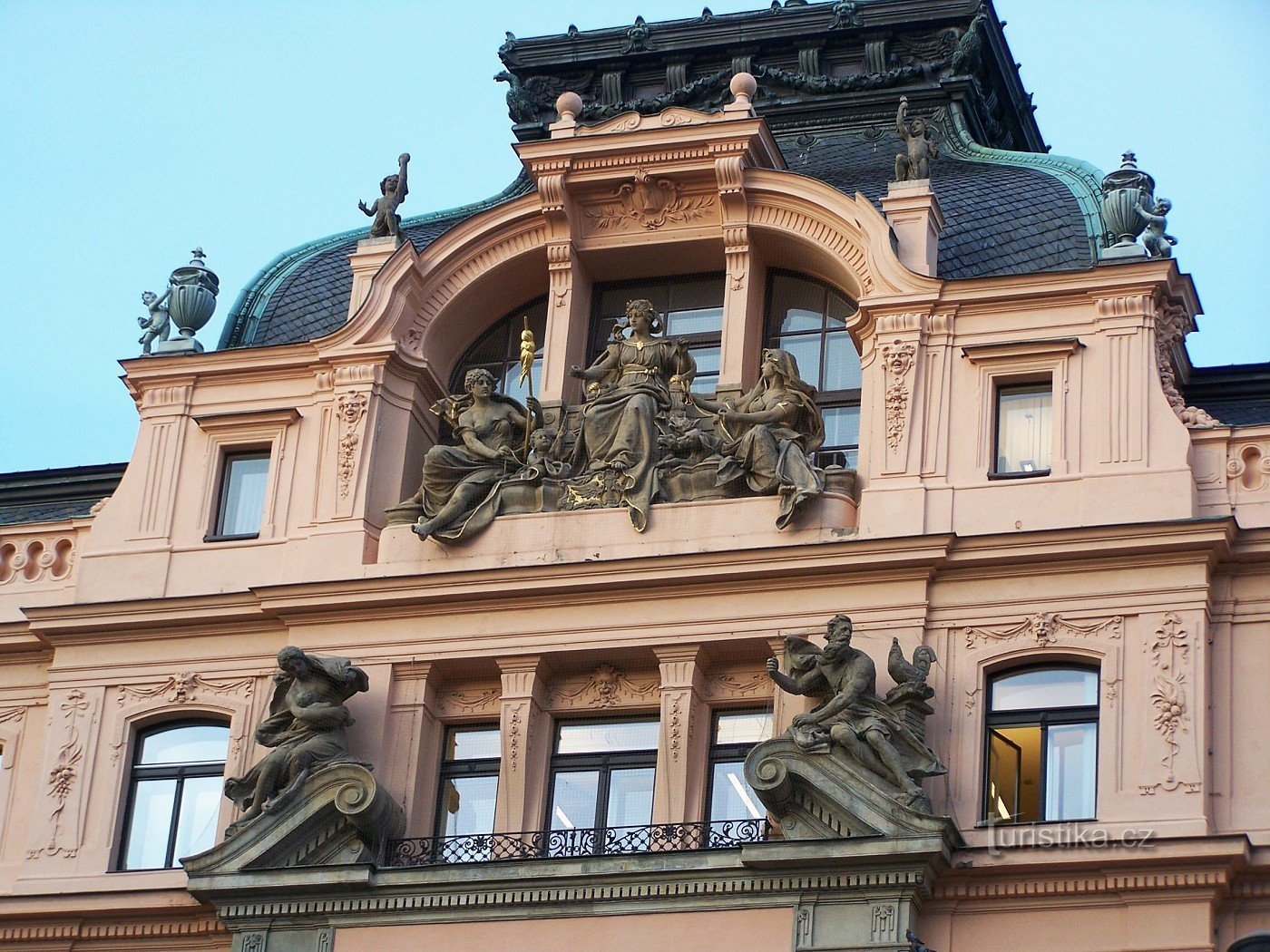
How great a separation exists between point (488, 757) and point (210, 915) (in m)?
3.29

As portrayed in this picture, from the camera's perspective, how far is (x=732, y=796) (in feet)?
95.1

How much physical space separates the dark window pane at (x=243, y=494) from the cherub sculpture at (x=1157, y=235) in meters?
10.0

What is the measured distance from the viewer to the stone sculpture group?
98.8ft

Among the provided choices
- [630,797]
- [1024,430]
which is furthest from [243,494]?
[1024,430]

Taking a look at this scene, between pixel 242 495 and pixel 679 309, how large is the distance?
5.43 m

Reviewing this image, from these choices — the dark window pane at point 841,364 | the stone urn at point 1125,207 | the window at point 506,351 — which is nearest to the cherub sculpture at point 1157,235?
the stone urn at point 1125,207

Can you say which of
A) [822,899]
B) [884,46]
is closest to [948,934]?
[822,899]

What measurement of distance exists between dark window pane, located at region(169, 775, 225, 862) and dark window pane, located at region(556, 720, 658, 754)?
3.75 m

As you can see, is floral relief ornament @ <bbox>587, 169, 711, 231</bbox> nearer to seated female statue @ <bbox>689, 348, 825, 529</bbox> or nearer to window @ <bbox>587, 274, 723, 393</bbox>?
window @ <bbox>587, 274, 723, 393</bbox>

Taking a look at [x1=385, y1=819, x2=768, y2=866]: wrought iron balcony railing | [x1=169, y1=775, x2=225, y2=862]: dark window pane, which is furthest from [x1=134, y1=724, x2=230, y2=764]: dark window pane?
[x1=385, y1=819, x2=768, y2=866]: wrought iron balcony railing

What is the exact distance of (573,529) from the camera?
3025 cm

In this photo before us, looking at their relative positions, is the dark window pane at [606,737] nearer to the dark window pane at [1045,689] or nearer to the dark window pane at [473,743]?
the dark window pane at [473,743]

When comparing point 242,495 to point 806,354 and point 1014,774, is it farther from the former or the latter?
point 1014,774

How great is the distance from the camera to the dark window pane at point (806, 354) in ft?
105
